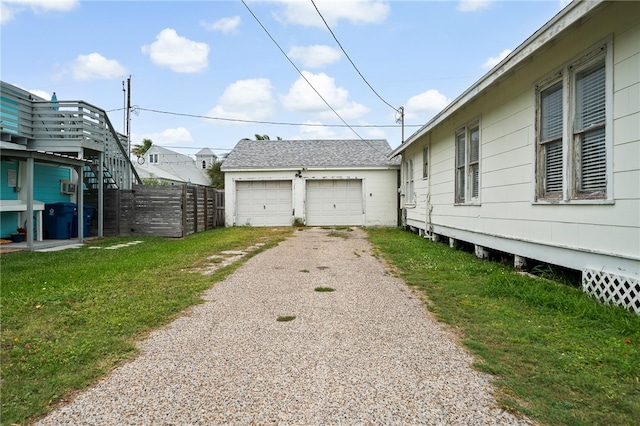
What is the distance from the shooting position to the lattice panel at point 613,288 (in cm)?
370

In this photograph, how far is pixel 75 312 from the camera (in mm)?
4109

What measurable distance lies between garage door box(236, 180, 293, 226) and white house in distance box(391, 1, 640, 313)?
10.6 meters

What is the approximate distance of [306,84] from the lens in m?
13.8

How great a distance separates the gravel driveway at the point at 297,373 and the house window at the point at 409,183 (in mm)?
10068

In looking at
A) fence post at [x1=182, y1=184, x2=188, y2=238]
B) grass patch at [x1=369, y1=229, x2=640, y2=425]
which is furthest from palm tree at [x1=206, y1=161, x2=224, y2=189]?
grass patch at [x1=369, y1=229, x2=640, y2=425]

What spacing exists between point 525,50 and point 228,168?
46.7 ft

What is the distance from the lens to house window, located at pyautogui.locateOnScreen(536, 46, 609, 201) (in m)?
4.36

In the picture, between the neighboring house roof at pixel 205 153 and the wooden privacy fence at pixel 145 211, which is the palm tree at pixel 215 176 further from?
the wooden privacy fence at pixel 145 211

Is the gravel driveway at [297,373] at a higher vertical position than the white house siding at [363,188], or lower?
lower

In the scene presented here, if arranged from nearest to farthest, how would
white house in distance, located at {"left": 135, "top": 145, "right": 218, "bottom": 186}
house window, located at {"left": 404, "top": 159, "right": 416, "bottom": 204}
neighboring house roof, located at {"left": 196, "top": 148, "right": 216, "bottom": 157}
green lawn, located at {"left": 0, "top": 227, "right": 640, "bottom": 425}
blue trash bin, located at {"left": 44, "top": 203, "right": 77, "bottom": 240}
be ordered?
1. green lawn, located at {"left": 0, "top": 227, "right": 640, "bottom": 425}
2. blue trash bin, located at {"left": 44, "top": 203, "right": 77, "bottom": 240}
3. house window, located at {"left": 404, "top": 159, "right": 416, "bottom": 204}
4. white house in distance, located at {"left": 135, "top": 145, "right": 218, "bottom": 186}
5. neighboring house roof, located at {"left": 196, "top": 148, "right": 216, "bottom": 157}

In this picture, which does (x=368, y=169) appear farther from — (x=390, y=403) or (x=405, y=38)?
(x=390, y=403)

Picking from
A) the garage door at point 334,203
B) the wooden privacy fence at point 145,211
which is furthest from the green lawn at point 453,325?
the garage door at point 334,203

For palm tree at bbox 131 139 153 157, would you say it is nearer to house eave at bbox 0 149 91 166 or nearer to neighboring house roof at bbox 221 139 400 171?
neighboring house roof at bbox 221 139 400 171

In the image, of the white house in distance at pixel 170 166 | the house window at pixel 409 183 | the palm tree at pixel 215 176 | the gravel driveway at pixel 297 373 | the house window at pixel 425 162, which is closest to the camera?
the gravel driveway at pixel 297 373
